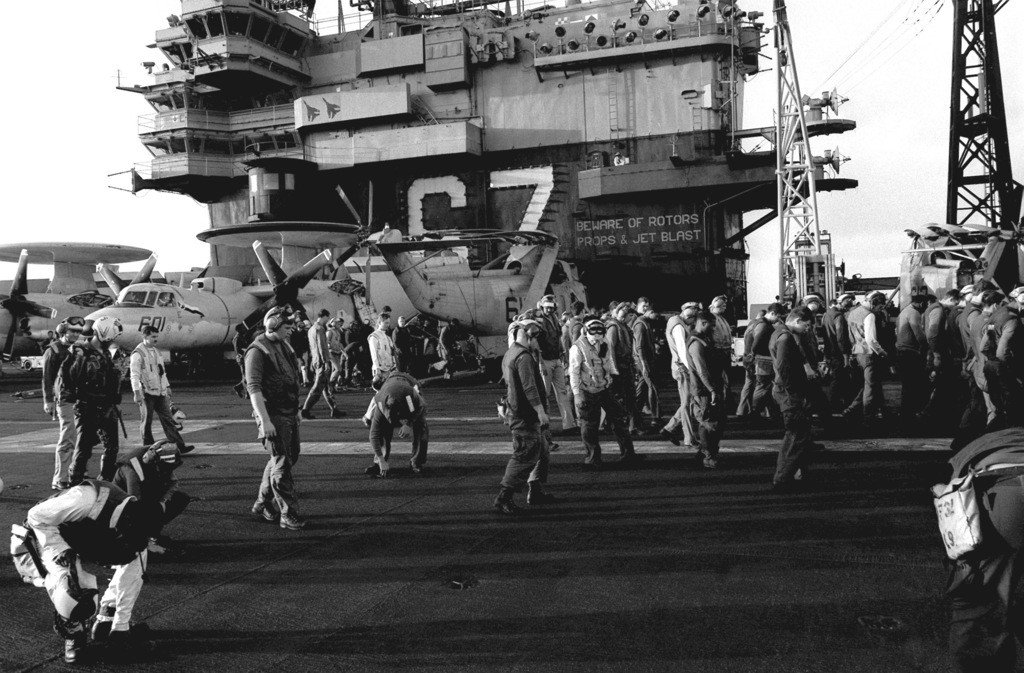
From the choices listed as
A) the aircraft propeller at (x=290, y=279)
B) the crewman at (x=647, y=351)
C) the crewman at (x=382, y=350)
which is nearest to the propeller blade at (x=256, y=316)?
the aircraft propeller at (x=290, y=279)

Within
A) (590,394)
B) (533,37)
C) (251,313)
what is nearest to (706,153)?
(533,37)

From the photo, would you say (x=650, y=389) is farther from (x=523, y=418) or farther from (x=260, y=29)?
(x=260, y=29)

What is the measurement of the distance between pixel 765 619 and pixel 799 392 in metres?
3.07

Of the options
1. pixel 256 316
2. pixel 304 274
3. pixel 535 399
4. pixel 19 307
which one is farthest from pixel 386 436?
pixel 19 307

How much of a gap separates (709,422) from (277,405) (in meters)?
4.65

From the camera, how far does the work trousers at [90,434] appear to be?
23.9ft

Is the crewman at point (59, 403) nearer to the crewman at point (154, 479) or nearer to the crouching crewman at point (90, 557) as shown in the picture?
the crewman at point (154, 479)

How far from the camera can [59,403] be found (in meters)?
7.50

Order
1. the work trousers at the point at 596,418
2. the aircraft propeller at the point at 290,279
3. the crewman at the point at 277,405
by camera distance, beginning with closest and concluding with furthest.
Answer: the crewman at the point at 277,405, the work trousers at the point at 596,418, the aircraft propeller at the point at 290,279

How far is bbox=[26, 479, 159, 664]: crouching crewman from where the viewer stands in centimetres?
368

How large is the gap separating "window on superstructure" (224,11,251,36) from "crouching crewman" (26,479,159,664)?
4009cm

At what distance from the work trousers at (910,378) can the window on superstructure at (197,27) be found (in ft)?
130

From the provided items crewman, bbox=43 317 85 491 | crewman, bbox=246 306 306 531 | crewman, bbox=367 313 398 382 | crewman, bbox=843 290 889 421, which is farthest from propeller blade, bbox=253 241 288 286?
crewman, bbox=843 290 889 421

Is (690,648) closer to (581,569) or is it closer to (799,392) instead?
(581,569)
